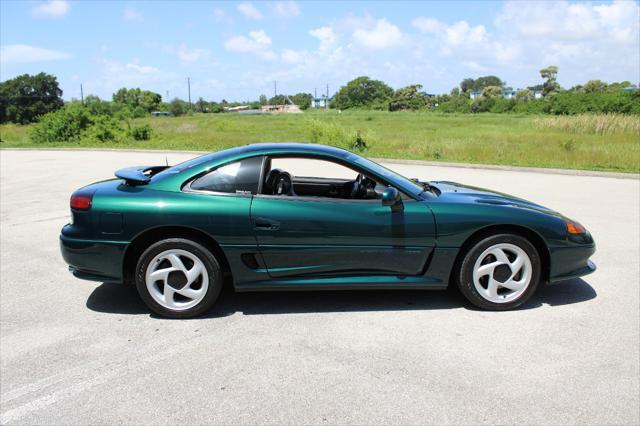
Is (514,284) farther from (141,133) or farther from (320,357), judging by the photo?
(141,133)

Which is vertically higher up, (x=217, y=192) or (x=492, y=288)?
(x=217, y=192)

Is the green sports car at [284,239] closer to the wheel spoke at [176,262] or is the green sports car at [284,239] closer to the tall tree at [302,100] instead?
the wheel spoke at [176,262]

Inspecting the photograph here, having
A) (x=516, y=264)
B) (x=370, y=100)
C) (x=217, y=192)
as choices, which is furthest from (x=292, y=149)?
(x=370, y=100)

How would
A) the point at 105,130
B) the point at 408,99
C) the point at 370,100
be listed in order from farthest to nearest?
the point at 370,100
the point at 408,99
the point at 105,130

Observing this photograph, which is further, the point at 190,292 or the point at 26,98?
the point at 26,98

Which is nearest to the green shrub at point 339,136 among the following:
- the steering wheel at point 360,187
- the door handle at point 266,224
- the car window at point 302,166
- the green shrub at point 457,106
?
the car window at point 302,166

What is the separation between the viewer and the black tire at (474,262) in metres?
4.03

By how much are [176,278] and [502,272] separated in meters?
2.58

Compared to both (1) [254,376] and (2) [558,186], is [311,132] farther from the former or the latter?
(1) [254,376]

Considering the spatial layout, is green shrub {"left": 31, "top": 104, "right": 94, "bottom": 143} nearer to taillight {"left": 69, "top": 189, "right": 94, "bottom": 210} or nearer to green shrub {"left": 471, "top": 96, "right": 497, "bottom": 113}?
taillight {"left": 69, "top": 189, "right": 94, "bottom": 210}

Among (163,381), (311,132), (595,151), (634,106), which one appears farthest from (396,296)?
(634,106)

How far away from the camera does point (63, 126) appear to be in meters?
28.8

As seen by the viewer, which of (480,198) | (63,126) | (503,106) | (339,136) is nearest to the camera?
(480,198)

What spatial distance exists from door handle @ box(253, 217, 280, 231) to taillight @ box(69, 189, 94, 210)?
1321 mm
